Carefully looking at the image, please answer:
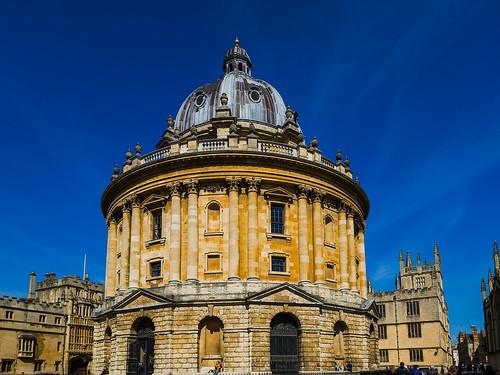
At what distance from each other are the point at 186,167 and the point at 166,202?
3.12m

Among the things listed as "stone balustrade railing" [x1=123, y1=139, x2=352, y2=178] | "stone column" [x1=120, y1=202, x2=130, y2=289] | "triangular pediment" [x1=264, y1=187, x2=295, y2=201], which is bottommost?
"stone column" [x1=120, y1=202, x2=130, y2=289]

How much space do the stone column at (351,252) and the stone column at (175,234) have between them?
14081 millimetres

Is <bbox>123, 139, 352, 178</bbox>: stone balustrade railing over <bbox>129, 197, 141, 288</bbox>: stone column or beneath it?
over

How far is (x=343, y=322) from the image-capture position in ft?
137

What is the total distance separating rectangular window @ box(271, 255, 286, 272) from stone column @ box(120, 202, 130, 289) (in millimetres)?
11632

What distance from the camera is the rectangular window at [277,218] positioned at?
41500 millimetres

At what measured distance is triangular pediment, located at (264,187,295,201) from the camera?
41.3 metres

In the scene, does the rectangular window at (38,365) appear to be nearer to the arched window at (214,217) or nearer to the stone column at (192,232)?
the stone column at (192,232)

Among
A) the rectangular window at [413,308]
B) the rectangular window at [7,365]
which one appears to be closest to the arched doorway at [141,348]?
the rectangular window at [7,365]

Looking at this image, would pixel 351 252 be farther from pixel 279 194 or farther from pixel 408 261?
pixel 408 261

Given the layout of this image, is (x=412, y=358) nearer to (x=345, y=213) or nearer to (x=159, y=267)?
(x=345, y=213)

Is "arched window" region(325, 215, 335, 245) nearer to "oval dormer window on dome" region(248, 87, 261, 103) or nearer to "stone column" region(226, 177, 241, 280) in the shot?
"stone column" region(226, 177, 241, 280)

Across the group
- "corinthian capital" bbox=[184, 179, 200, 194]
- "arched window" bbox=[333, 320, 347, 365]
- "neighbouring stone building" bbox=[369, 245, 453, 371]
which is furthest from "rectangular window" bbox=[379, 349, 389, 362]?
"corinthian capital" bbox=[184, 179, 200, 194]

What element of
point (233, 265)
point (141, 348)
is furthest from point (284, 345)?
point (141, 348)
